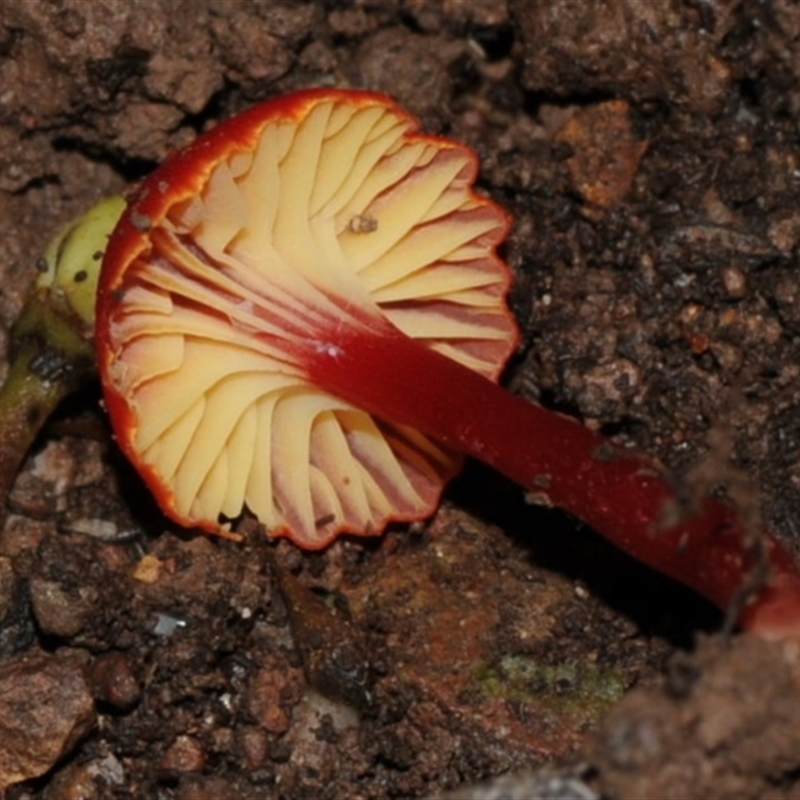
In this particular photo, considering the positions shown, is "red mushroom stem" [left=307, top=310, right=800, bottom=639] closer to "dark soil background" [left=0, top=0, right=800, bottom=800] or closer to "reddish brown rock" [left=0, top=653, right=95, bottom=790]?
"dark soil background" [left=0, top=0, right=800, bottom=800]

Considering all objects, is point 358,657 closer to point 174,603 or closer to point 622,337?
point 174,603

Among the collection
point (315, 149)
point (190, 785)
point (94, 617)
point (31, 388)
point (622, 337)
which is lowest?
point (190, 785)

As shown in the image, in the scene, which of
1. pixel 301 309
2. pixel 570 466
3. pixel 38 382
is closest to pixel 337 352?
pixel 301 309

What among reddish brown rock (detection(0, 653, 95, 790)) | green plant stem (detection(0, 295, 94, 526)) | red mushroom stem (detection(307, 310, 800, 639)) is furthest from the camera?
green plant stem (detection(0, 295, 94, 526))

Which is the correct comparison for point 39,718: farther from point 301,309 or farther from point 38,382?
point 301,309

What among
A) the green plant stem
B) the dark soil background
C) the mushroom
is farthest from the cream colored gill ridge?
the green plant stem

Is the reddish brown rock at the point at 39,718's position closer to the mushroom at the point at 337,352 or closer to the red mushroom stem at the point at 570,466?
the mushroom at the point at 337,352

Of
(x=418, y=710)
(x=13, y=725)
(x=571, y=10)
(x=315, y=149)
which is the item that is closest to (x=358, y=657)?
(x=418, y=710)
